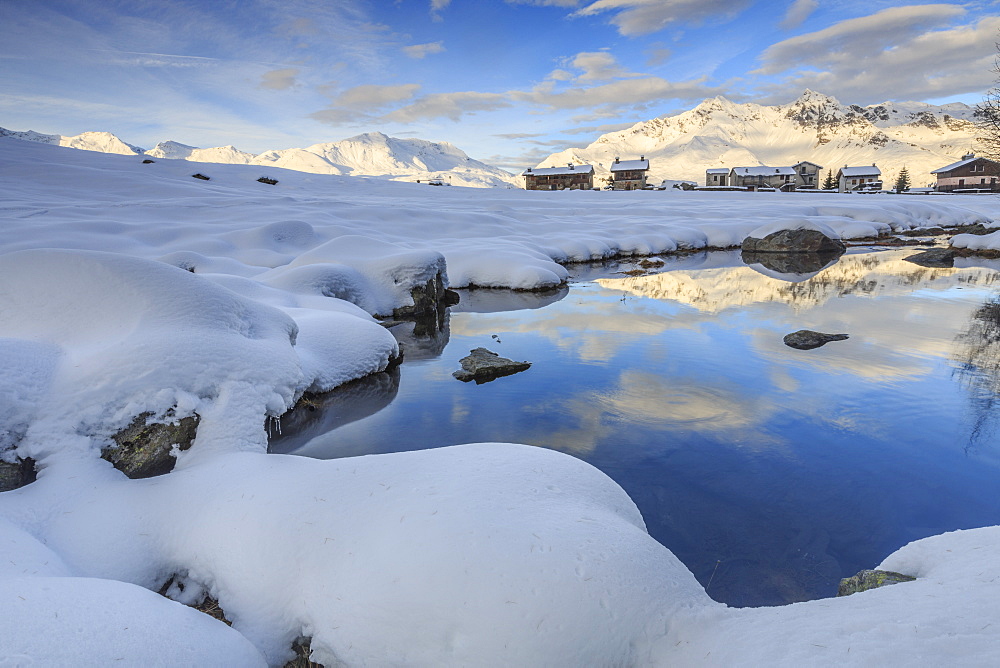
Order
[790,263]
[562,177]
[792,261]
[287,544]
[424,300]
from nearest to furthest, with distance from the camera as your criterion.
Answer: [287,544] < [424,300] < [790,263] < [792,261] < [562,177]

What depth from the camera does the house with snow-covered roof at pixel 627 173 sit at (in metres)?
73.8

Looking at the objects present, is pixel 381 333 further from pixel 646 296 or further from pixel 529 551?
pixel 646 296

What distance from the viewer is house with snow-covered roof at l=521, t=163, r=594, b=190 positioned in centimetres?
7138

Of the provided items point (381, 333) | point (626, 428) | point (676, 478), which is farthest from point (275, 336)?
point (676, 478)

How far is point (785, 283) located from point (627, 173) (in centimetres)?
6614

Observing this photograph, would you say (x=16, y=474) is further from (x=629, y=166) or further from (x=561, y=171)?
(x=629, y=166)

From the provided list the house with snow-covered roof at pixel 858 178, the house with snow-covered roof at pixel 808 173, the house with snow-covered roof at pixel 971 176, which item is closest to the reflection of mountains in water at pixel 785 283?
the house with snow-covered roof at pixel 971 176

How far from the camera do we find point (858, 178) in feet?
260

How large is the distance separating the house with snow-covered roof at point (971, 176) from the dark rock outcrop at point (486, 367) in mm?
78539

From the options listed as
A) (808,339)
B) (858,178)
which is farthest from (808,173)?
(808,339)

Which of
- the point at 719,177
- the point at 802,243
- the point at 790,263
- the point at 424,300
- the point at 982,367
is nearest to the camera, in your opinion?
the point at 982,367

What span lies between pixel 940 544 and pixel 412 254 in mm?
10185

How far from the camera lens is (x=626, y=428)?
19.2 feet

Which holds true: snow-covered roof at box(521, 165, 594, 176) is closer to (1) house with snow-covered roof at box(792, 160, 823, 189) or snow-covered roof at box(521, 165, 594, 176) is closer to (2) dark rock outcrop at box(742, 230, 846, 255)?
(1) house with snow-covered roof at box(792, 160, 823, 189)
